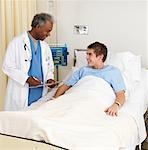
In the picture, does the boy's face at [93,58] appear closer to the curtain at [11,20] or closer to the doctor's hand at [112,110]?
the doctor's hand at [112,110]

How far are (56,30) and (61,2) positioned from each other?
0.33 metres

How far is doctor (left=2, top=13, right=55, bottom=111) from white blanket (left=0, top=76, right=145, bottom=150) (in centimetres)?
61

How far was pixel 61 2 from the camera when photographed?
357 centimetres

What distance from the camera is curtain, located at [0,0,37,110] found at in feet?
10.4

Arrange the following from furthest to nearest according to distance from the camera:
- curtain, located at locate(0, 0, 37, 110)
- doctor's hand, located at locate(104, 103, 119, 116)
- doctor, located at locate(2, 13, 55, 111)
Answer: curtain, located at locate(0, 0, 37, 110), doctor, located at locate(2, 13, 55, 111), doctor's hand, located at locate(104, 103, 119, 116)

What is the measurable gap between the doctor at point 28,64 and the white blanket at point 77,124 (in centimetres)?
61

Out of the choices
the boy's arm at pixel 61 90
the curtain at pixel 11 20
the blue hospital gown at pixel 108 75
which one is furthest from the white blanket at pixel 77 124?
the curtain at pixel 11 20

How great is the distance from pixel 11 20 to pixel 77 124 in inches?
73.8

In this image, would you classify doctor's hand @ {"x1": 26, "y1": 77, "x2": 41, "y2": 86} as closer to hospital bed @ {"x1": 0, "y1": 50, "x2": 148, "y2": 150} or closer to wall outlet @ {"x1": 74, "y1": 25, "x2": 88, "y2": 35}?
hospital bed @ {"x1": 0, "y1": 50, "x2": 148, "y2": 150}

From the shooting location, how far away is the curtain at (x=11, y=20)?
10.4ft

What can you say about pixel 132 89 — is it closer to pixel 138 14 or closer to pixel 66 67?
pixel 138 14

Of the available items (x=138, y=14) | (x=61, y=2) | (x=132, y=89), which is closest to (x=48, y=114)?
(x=132, y=89)

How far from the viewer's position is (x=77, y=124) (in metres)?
1.75

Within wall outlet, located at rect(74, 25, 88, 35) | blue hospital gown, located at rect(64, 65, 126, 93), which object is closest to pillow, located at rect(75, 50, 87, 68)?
wall outlet, located at rect(74, 25, 88, 35)
